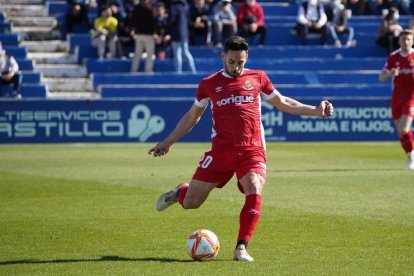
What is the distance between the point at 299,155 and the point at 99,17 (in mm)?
10675

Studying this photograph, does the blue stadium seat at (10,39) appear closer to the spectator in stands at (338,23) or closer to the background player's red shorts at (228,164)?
the spectator in stands at (338,23)

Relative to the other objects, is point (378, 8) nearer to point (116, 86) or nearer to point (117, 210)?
point (116, 86)

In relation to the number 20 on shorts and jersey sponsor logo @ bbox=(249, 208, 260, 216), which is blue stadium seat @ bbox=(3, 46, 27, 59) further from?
jersey sponsor logo @ bbox=(249, 208, 260, 216)

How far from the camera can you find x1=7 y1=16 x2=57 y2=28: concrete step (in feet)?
112

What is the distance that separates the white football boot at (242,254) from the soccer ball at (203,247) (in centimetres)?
23

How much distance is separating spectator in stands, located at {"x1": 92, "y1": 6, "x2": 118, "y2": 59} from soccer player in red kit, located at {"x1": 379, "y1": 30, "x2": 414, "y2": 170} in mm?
13474

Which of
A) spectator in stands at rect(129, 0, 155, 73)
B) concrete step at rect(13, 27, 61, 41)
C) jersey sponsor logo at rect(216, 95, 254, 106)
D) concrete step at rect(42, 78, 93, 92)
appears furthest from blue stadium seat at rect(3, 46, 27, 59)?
jersey sponsor logo at rect(216, 95, 254, 106)

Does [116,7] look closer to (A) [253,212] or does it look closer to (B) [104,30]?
(B) [104,30]

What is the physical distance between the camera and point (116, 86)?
101 ft

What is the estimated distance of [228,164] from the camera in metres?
10.1

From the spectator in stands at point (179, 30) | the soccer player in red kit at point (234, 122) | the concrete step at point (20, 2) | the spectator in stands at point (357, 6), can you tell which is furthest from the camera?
the spectator in stands at point (357, 6)

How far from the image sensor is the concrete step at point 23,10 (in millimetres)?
34594

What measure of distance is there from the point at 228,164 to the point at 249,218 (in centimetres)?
79

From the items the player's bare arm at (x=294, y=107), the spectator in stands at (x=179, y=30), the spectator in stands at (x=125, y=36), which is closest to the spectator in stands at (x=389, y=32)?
the spectator in stands at (x=179, y=30)
